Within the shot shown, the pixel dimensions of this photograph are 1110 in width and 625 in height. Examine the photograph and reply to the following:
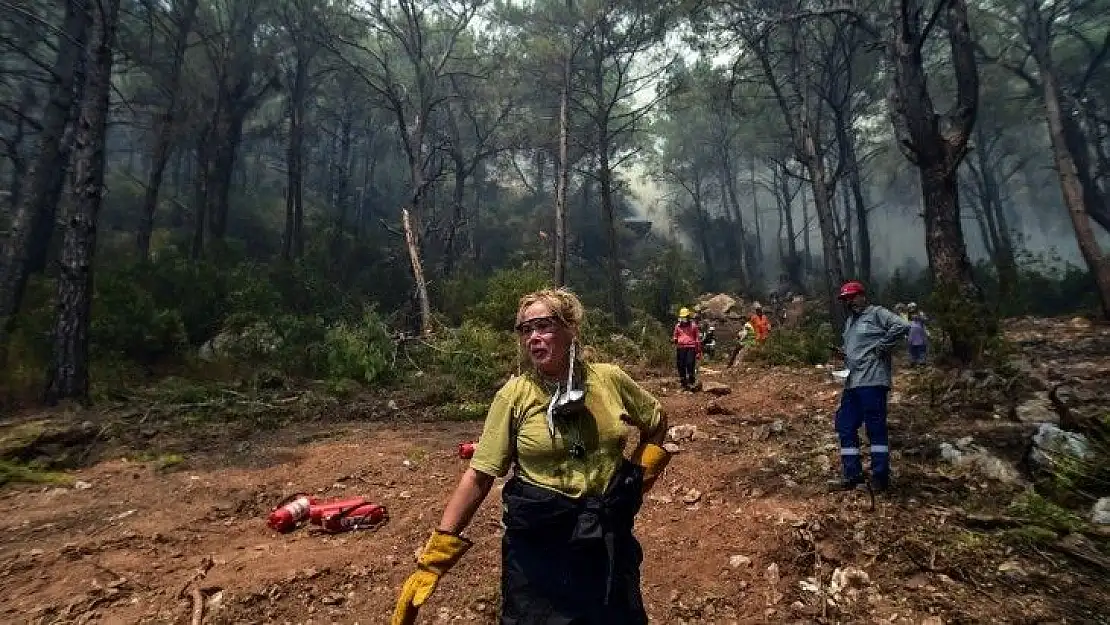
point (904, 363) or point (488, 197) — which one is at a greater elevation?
point (488, 197)

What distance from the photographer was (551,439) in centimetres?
191

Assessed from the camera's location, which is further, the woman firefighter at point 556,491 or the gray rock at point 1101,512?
the gray rock at point 1101,512

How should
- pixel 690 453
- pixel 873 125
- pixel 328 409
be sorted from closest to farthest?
1. pixel 690 453
2. pixel 328 409
3. pixel 873 125

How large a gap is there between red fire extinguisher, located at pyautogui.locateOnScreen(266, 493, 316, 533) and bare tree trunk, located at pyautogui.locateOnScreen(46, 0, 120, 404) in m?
5.24

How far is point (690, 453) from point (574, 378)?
4.21 m

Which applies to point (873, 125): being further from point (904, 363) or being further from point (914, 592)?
point (914, 592)

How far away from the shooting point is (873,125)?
28.8m

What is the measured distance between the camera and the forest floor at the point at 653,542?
3076 mm

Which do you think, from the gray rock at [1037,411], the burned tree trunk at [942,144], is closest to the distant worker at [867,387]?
the gray rock at [1037,411]

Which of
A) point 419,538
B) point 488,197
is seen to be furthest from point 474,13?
point 488,197

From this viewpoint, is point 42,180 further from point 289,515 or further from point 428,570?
point 428,570

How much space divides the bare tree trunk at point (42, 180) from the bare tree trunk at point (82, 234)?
409mm

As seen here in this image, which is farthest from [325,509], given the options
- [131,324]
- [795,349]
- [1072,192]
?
[1072,192]

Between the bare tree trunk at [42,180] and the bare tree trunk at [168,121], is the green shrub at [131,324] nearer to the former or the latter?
the bare tree trunk at [42,180]
